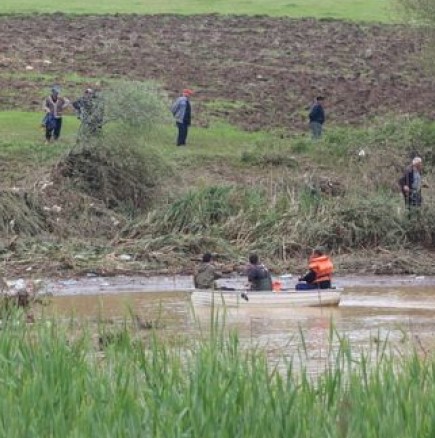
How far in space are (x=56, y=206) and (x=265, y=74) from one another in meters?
17.5

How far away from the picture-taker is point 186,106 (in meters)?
36.7

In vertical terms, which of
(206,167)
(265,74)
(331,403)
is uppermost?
(265,74)

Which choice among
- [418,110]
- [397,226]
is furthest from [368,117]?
[397,226]

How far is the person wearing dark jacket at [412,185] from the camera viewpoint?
102ft

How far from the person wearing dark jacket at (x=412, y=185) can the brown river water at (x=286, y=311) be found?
196cm

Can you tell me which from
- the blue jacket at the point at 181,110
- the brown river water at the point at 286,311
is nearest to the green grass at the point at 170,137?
the blue jacket at the point at 181,110

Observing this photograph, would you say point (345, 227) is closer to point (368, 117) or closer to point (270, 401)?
point (368, 117)

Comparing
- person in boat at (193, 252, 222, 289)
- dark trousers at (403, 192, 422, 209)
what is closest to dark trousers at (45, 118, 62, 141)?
dark trousers at (403, 192, 422, 209)

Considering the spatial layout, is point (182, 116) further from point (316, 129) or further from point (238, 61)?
point (238, 61)

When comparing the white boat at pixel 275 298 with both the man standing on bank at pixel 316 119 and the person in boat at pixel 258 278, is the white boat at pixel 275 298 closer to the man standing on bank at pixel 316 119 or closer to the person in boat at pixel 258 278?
the person in boat at pixel 258 278

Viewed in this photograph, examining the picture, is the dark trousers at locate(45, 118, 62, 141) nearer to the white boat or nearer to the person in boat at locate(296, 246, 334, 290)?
the person in boat at locate(296, 246, 334, 290)

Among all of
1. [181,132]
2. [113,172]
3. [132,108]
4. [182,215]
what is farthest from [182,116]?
[182,215]

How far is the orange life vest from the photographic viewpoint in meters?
26.3

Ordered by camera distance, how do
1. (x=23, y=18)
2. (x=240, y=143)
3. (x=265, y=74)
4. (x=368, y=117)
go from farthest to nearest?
(x=23, y=18) < (x=265, y=74) < (x=368, y=117) < (x=240, y=143)
